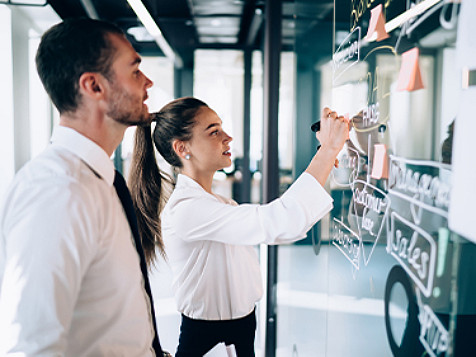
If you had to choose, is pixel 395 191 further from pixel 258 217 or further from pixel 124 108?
pixel 124 108

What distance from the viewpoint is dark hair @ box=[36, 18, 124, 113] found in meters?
0.92

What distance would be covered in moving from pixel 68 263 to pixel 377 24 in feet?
2.97

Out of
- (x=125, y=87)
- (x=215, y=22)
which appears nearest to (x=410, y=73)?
(x=125, y=87)

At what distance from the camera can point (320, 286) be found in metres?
1.80

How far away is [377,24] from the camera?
1042 mm

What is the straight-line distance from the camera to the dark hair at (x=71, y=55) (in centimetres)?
92

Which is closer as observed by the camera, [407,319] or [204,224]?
[407,319]

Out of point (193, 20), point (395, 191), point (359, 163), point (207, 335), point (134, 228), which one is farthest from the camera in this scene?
point (193, 20)

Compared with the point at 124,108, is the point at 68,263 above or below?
below

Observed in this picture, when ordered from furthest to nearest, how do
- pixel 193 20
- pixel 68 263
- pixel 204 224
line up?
pixel 193 20, pixel 204 224, pixel 68 263

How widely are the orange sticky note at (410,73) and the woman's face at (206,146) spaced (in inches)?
33.8

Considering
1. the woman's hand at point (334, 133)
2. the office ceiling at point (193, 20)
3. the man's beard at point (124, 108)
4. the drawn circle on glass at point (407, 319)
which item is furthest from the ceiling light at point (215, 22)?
the drawn circle on glass at point (407, 319)

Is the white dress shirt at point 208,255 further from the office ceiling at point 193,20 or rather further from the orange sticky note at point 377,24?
the office ceiling at point 193,20

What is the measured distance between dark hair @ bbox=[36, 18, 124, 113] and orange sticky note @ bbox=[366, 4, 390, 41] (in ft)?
2.12
